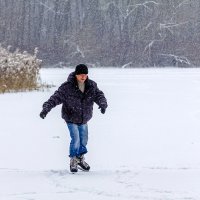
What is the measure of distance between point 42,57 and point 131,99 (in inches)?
1025

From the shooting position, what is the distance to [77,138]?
7.62 m

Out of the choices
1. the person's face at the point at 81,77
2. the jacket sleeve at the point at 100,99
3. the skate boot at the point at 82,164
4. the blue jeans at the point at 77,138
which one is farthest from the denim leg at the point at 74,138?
the person's face at the point at 81,77

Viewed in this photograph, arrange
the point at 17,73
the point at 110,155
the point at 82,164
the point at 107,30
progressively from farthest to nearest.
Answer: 1. the point at 107,30
2. the point at 17,73
3. the point at 110,155
4. the point at 82,164

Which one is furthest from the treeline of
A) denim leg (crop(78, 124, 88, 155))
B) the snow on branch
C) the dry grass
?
denim leg (crop(78, 124, 88, 155))

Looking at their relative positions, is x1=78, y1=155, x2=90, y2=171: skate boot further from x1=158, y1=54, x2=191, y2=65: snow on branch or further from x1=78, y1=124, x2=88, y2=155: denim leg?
x1=158, y1=54, x2=191, y2=65: snow on branch

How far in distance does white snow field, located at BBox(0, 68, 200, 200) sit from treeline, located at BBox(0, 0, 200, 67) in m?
27.2

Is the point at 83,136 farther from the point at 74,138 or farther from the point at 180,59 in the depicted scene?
the point at 180,59

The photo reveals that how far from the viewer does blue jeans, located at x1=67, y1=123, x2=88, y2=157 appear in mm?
7582

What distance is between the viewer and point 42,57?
42969 millimetres

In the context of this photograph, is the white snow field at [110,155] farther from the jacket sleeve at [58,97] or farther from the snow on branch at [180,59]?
the snow on branch at [180,59]

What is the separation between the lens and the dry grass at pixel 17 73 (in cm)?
1848

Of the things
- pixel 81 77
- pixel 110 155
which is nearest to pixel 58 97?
pixel 81 77

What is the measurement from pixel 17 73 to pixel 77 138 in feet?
37.4

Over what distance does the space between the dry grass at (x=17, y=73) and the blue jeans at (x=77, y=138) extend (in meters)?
10.9
